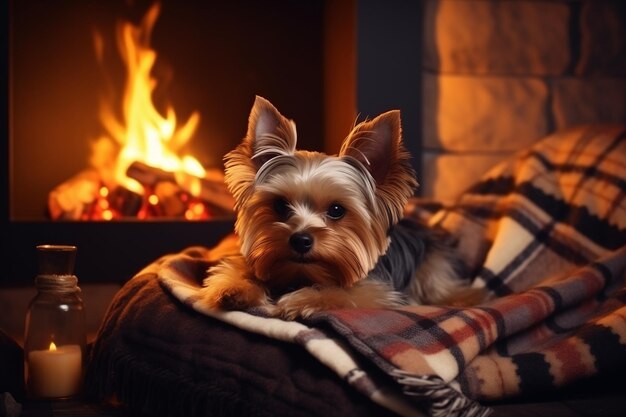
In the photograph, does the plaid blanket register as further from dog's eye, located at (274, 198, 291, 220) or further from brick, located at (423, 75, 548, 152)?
brick, located at (423, 75, 548, 152)

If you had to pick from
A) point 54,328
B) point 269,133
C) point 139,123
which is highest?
point 139,123

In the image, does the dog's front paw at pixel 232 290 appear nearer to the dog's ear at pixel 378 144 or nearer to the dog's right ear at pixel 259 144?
the dog's right ear at pixel 259 144

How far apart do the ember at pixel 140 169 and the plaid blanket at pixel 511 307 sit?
0.65 metres

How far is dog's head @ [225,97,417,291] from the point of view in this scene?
6.69 feet

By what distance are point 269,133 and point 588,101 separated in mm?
1971

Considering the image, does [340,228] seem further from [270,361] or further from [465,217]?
[465,217]

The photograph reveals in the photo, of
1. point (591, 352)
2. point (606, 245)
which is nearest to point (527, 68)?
point (606, 245)

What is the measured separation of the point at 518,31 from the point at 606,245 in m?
1.14

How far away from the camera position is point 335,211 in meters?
2.09

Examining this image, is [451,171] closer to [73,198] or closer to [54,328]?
[73,198]

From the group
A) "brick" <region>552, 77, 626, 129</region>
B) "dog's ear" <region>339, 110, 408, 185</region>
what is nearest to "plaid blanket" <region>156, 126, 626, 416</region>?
"dog's ear" <region>339, 110, 408, 185</region>

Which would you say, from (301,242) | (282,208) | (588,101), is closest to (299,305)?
(301,242)

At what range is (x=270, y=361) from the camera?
6.11 ft

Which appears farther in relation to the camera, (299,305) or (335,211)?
(335,211)
